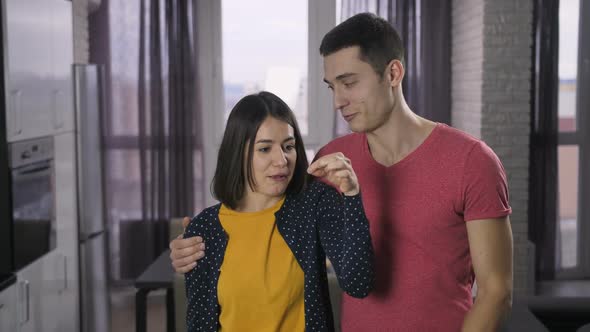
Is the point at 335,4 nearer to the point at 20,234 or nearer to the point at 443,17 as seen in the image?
the point at 443,17

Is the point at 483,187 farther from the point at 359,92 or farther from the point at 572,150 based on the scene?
the point at 572,150

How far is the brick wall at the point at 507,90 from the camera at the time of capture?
15.4 ft

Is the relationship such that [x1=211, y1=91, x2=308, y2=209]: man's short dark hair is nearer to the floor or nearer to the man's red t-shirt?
the man's red t-shirt

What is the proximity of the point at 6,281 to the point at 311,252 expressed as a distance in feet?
6.24

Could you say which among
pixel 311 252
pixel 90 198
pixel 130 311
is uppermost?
pixel 311 252

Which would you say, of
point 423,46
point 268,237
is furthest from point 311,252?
point 423,46

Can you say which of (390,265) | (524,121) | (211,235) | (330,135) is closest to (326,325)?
(390,265)

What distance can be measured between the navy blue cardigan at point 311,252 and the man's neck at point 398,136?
15cm

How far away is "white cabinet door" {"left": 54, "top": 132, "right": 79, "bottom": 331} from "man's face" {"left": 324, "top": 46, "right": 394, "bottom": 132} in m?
2.43

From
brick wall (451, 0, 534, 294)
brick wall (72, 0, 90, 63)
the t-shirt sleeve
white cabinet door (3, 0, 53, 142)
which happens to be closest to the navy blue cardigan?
the t-shirt sleeve

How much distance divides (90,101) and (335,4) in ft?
7.56

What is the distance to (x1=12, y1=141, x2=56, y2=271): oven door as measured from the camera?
312cm

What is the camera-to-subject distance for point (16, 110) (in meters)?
3.05

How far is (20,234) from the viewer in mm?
3145
